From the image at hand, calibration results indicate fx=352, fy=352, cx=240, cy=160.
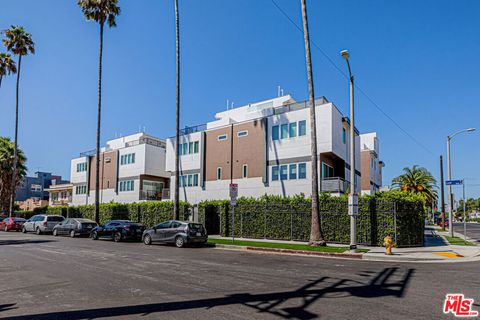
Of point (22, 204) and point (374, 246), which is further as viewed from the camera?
point (22, 204)

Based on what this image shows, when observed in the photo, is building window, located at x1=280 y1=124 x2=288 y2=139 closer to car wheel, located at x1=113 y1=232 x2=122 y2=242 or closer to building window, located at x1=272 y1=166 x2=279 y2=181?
building window, located at x1=272 y1=166 x2=279 y2=181

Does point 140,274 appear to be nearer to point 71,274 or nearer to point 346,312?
point 71,274

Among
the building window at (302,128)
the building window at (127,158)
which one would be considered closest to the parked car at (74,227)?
the building window at (127,158)

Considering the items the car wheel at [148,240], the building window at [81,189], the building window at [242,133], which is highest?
the building window at [242,133]

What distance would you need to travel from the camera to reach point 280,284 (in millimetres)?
8758

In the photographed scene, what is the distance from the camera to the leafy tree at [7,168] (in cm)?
4789

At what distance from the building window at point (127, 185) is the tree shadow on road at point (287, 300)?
3748 cm

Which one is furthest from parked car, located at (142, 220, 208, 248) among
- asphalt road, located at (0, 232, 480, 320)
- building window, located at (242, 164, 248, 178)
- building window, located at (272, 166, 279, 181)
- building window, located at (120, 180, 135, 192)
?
building window, located at (120, 180, 135, 192)

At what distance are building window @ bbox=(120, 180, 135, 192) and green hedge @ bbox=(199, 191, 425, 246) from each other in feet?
69.2

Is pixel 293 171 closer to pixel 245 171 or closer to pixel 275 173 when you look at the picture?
pixel 275 173

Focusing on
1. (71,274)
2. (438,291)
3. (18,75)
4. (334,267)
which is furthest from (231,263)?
(18,75)

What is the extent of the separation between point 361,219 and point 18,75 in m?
44.1

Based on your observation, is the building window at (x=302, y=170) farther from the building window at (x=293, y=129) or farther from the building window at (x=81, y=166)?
the building window at (x=81, y=166)

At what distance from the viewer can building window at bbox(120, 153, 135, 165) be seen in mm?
44406
